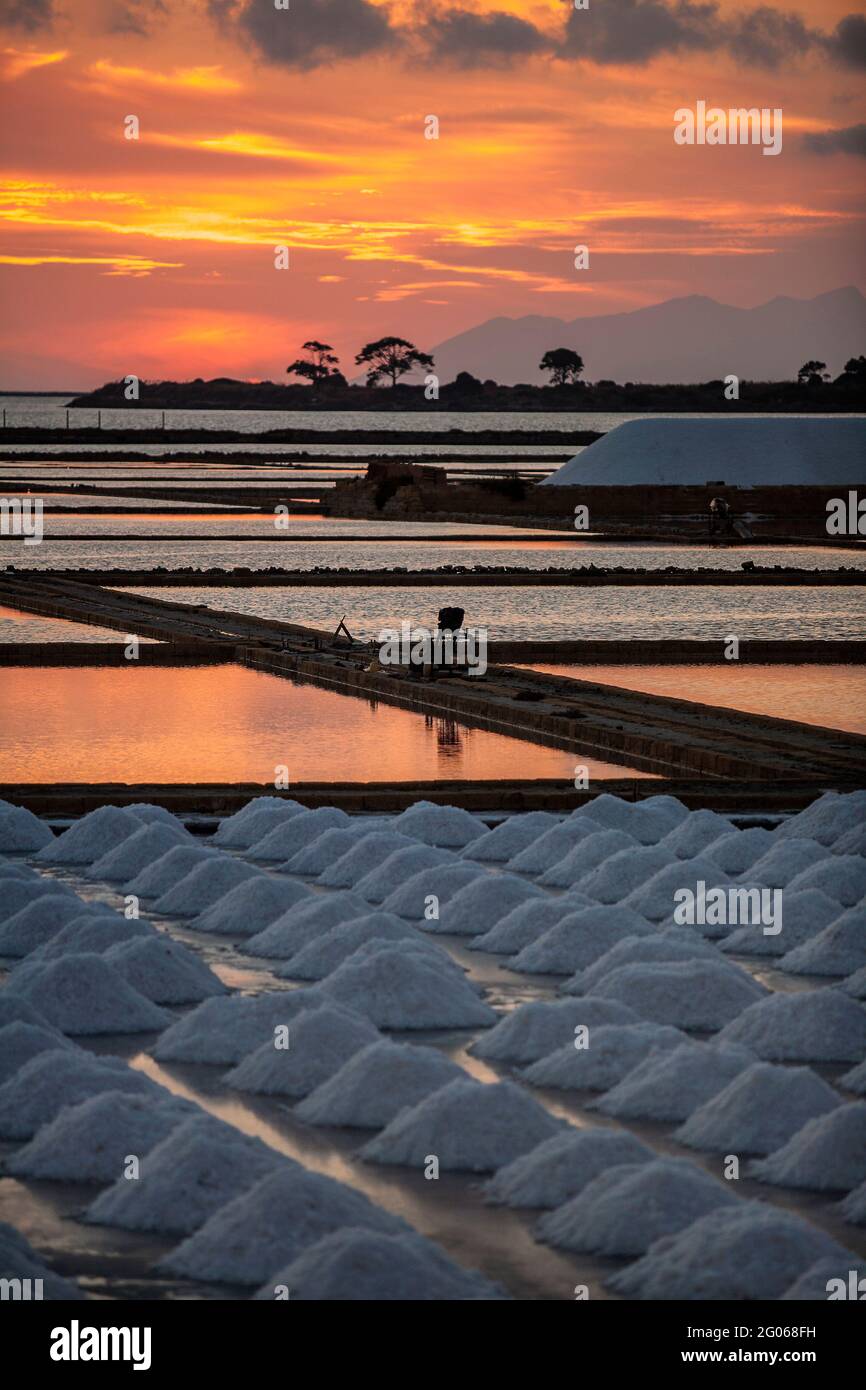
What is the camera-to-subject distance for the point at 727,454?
51.8 m

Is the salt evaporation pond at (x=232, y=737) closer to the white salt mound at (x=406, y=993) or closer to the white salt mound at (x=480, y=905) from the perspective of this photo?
the white salt mound at (x=480, y=905)

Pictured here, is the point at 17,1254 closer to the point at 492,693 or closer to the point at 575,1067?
the point at 575,1067

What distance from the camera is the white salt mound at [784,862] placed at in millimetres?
12469

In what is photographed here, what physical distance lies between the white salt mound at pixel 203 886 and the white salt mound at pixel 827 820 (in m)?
3.21

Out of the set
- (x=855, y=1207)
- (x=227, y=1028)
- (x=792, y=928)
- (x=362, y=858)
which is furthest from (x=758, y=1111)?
(x=362, y=858)

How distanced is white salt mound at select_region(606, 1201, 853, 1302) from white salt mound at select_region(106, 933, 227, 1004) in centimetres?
374

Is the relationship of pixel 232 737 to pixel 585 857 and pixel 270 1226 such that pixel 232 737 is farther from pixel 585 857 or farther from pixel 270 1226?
pixel 270 1226

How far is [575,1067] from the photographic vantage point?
9188mm

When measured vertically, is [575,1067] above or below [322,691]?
below

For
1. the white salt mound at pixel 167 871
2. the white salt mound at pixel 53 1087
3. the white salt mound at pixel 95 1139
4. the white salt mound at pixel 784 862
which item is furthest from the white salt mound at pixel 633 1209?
the white salt mound at pixel 167 871

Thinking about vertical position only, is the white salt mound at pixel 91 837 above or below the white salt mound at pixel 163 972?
above

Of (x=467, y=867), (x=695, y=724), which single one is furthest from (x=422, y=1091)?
(x=695, y=724)

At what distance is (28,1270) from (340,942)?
401 cm

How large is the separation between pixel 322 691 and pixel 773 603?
11.4 metres
